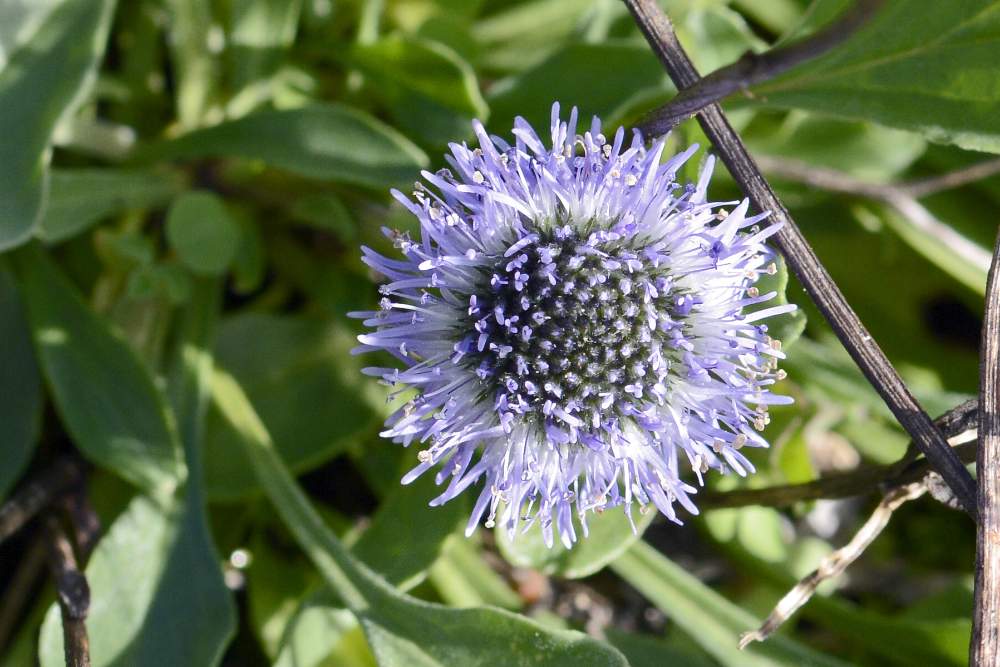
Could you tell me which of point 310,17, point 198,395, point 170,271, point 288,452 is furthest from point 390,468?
point 310,17

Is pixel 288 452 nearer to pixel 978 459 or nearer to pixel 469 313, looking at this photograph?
pixel 469 313

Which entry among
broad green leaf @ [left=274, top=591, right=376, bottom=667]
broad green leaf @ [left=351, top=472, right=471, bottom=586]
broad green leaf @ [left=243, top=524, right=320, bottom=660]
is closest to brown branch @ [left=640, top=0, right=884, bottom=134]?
broad green leaf @ [left=351, top=472, right=471, bottom=586]

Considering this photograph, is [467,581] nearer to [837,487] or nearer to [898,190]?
[837,487]

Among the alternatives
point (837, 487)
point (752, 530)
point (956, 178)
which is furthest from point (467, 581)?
point (956, 178)

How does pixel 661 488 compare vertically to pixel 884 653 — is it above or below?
above

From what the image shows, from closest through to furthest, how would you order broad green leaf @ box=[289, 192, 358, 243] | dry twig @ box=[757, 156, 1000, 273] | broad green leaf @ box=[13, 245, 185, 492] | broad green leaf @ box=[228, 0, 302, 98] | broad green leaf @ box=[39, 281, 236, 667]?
broad green leaf @ box=[39, 281, 236, 667] → broad green leaf @ box=[13, 245, 185, 492] → broad green leaf @ box=[289, 192, 358, 243] → broad green leaf @ box=[228, 0, 302, 98] → dry twig @ box=[757, 156, 1000, 273]

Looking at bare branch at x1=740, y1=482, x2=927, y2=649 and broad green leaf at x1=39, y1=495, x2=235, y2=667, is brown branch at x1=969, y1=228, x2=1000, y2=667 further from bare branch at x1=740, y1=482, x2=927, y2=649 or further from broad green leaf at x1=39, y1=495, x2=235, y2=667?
broad green leaf at x1=39, y1=495, x2=235, y2=667
